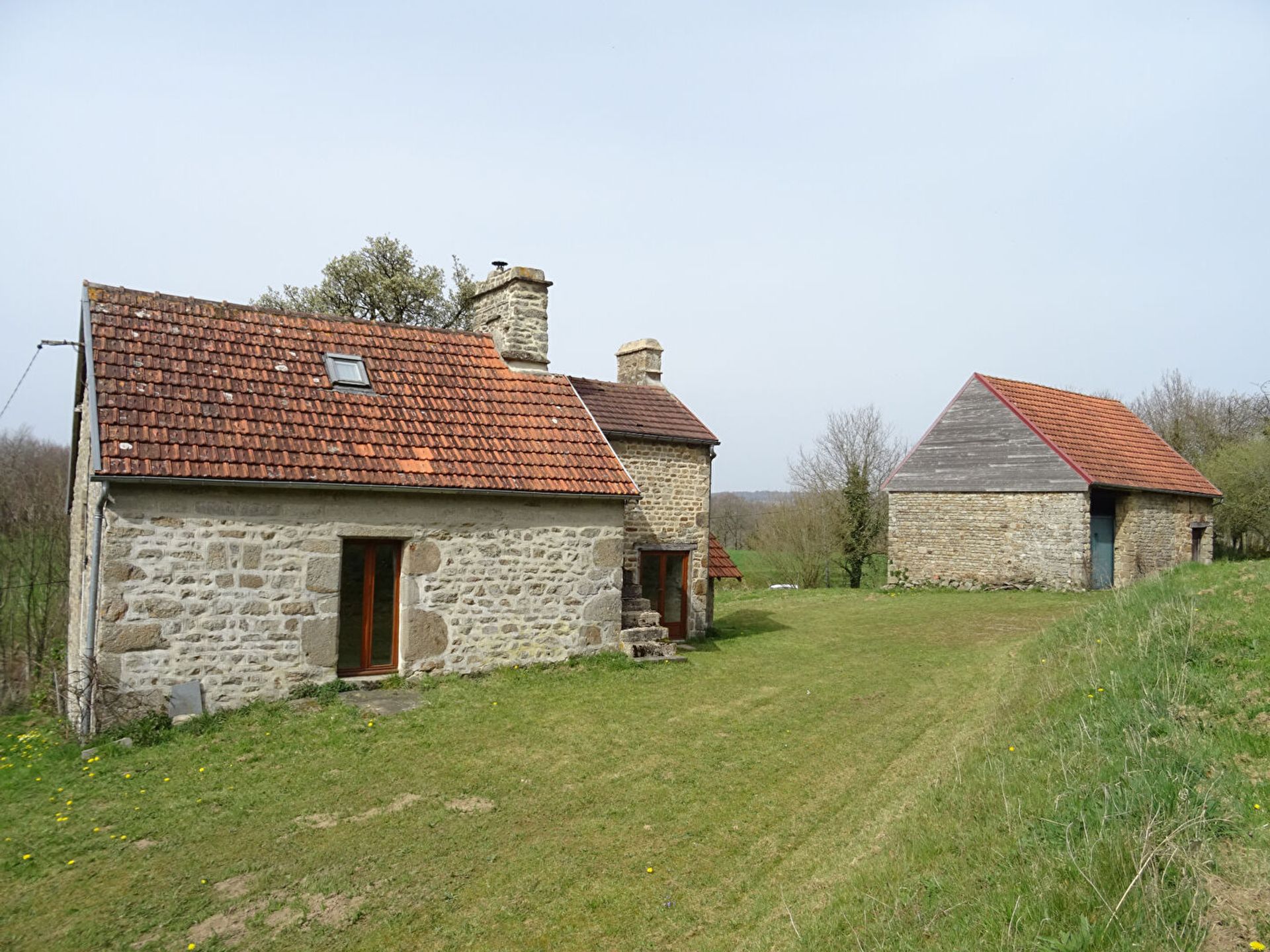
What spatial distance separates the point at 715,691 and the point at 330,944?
6.50 meters

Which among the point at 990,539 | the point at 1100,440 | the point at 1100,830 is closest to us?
the point at 1100,830

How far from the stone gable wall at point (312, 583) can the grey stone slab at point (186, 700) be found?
0.23ft

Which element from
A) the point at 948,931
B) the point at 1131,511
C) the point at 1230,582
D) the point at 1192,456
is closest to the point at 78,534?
the point at 948,931

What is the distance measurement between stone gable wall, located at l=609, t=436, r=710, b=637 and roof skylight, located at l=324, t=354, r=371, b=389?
4.66 m

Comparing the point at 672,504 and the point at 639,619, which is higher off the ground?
the point at 672,504

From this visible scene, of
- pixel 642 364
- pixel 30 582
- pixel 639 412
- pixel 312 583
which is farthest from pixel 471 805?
pixel 30 582

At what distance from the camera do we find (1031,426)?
21.8m

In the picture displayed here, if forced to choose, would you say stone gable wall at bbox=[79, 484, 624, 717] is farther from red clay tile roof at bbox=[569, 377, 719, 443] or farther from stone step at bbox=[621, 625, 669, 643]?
red clay tile roof at bbox=[569, 377, 719, 443]

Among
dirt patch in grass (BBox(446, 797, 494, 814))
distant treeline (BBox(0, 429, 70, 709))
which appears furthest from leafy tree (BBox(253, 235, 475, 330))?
dirt patch in grass (BBox(446, 797, 494, 814))

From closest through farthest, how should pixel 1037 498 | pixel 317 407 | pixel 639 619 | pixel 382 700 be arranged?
pixel 382 700, pixel 317 407, pixel 639 619, pixel 1037 498

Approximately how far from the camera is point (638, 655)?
11977 millimetres

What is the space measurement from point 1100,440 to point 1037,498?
3.96 metres

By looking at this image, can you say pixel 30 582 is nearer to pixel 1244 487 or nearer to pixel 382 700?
pixel 382 700

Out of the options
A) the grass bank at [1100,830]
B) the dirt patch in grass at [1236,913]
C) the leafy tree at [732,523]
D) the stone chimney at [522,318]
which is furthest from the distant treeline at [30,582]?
the leafy tree at [732,523]
